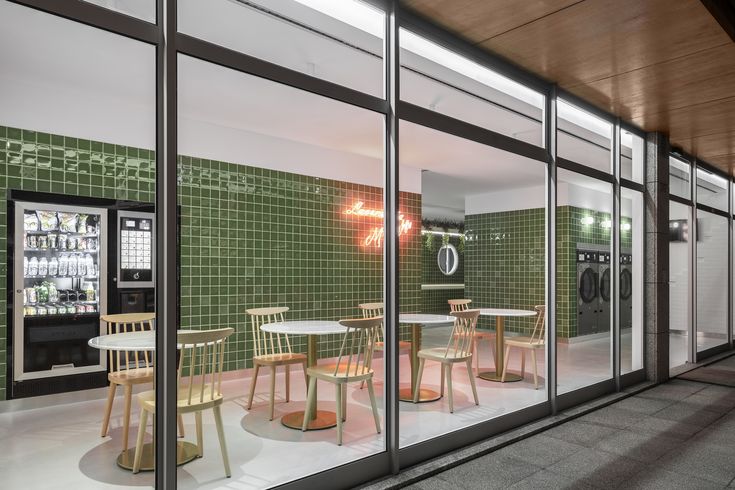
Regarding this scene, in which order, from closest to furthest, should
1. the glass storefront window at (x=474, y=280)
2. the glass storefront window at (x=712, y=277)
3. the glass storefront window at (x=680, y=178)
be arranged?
the glass storefront window at (x=474, y=280)
the glass storefront window at (x=680, y=178)
the glass storefront window at (x=712, y=277)

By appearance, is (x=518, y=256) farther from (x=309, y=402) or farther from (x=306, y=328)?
(x=309, y=402)

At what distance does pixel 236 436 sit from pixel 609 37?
152 inches

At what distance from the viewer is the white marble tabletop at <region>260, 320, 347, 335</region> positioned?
3750 millimetres

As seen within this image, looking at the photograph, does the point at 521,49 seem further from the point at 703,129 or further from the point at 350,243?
the point at 703,129

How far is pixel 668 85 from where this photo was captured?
4.10 meters

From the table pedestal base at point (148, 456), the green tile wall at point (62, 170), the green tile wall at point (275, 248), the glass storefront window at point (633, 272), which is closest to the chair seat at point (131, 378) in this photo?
the table pedestal base at point (148, 456)

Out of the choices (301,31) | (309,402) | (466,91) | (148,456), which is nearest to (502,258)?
(466,91)

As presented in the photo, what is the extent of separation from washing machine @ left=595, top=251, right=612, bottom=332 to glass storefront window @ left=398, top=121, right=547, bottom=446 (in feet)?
6.25

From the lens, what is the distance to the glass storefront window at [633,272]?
18.2 ft

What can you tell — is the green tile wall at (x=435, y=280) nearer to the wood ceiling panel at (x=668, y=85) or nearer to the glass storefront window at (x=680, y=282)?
the glass storefront window at (x=680, y=282)

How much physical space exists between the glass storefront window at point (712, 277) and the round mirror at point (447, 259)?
442 cm

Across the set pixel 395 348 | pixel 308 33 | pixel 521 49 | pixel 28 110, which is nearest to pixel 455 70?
pixel 521 49

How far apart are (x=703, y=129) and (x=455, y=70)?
133 inches

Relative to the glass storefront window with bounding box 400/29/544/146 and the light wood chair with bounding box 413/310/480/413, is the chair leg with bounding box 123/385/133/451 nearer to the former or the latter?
the light wood chair with bounding box 413/310/480/413
